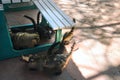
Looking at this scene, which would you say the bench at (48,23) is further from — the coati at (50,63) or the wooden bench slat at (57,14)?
the coati at (50,63)

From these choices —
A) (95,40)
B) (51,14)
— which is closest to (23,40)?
(51,14)

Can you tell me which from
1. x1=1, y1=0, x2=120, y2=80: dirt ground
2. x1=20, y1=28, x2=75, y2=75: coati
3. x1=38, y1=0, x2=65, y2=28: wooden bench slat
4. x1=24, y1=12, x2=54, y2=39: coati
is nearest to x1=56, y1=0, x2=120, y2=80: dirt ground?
x1=1, y1=0, x2=120, y2=80: dirt ground

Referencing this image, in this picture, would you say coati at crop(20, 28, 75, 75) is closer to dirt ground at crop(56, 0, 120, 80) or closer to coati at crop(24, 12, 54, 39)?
dirt ground at crop(56, 0, 120, 80)

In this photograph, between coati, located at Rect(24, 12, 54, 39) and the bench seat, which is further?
coati, located at Rect(24, 12, 54, 39)

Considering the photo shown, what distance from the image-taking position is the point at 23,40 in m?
2.40

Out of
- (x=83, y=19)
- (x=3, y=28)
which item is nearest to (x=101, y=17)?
(x=83, y=19)

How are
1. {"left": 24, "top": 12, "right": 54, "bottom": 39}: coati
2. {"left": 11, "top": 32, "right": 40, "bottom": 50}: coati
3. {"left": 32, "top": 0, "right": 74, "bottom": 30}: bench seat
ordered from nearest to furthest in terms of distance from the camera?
{"left": 32, "top": 0, "right": 74, "bottom": 30}: bench seat → {"left": 11, "top": 32, "right": 40, "bottom": 50}: coati → {"left": 24, "top": 12, "right": 54, "bottom": 39}: coati

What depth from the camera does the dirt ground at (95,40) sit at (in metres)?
2.22

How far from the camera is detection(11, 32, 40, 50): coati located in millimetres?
2408

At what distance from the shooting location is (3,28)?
218 cm

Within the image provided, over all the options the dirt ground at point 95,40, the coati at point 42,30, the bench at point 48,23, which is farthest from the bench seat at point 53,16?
the dirt ground at point 95,40

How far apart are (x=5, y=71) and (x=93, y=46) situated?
1163 millimetres

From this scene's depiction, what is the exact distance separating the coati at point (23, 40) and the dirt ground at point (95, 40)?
519 millimetres

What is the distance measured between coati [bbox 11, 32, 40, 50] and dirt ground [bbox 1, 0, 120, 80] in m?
0.52
